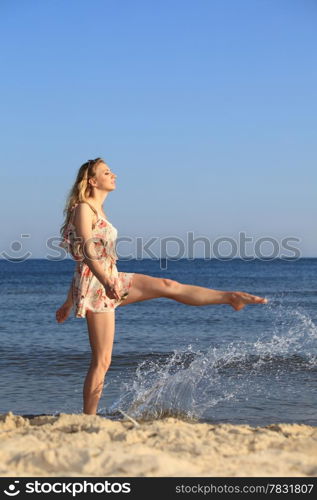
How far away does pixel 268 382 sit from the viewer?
866 centimetres

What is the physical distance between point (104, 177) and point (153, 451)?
233cm

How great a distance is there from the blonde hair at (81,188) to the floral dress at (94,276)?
61mm

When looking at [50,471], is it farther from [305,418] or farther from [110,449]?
[305,418]

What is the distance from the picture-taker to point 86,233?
5020mm

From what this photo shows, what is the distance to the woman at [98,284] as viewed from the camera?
5020 millimetres

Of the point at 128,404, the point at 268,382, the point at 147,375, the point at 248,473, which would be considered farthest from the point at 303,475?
the point at 147,375

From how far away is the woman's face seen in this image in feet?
17.1

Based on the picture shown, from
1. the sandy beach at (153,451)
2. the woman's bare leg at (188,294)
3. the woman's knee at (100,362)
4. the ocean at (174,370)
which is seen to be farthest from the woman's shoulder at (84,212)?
the ocean at (174,370)

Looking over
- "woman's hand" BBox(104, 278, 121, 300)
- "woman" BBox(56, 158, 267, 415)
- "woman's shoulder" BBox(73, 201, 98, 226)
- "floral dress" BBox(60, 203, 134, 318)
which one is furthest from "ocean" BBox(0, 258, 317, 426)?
"woman's shoulder" BBox(73, 201, 98, 226)

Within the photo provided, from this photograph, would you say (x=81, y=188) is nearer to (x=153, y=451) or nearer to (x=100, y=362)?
(x=100, y=362)

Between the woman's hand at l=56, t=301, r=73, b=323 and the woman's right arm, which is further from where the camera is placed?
the woman's hand at l=56, t=301, r=73, b=323

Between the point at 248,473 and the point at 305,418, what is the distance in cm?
363

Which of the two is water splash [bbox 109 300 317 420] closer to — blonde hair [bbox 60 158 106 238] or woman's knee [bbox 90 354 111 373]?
woman's knee [bbox 90 354 111 373]

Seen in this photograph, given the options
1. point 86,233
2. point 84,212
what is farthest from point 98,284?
point 84,212
